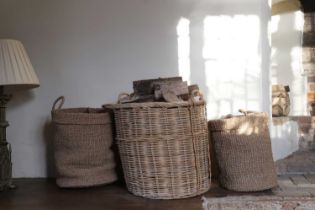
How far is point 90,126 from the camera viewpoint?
7.93ft

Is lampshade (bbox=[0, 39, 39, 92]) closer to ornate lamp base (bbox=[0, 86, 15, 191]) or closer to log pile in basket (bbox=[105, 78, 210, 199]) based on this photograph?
ornate lamp base (bbox=[0, 86, 15, 191])

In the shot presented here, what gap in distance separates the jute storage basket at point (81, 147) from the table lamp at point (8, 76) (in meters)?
→ 0.29

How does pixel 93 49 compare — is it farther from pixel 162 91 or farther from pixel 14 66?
pixel 162 91

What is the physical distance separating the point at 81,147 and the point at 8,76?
63cm

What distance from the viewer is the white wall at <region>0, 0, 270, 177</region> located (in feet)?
8.93

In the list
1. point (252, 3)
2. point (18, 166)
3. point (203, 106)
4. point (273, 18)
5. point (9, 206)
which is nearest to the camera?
point (9, 206)

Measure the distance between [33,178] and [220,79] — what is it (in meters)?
1.56

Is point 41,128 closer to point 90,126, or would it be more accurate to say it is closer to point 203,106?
point 90,126

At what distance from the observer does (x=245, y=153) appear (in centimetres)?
224

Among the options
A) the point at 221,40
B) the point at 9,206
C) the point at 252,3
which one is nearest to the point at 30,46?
the point at 9,206

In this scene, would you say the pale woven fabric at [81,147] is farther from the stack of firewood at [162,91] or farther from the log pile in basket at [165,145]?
the stack of firewood at [162,91]

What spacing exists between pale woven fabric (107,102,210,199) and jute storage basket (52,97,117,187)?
0.23m

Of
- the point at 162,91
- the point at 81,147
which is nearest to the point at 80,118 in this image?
the point at 81,147

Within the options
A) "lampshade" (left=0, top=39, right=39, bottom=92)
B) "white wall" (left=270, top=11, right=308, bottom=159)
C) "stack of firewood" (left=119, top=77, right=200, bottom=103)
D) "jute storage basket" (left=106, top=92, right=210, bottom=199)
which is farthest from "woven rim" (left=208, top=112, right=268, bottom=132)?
"lampshade" (left=0, top=39, right=39, bottom=92)
